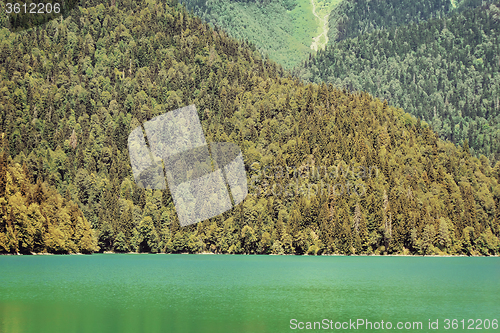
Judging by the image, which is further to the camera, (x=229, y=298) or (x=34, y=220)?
(x=34, y=220)

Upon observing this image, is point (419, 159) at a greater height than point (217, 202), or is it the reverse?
point (419, 159)

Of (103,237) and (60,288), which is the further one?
(103,237)

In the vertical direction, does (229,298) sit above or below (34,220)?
above

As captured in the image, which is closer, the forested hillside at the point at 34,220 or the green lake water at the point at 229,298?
the green lake water at the point at 229,298

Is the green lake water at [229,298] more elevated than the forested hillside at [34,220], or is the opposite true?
the green lake water at [229,298]

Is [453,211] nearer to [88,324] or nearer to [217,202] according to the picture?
[217,202]

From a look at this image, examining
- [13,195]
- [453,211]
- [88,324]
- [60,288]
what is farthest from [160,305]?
[453,211]

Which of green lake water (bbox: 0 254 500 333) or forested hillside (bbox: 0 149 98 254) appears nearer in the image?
green lake water (bbox: 0 254 500 333)

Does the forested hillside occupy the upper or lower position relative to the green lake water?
lower
